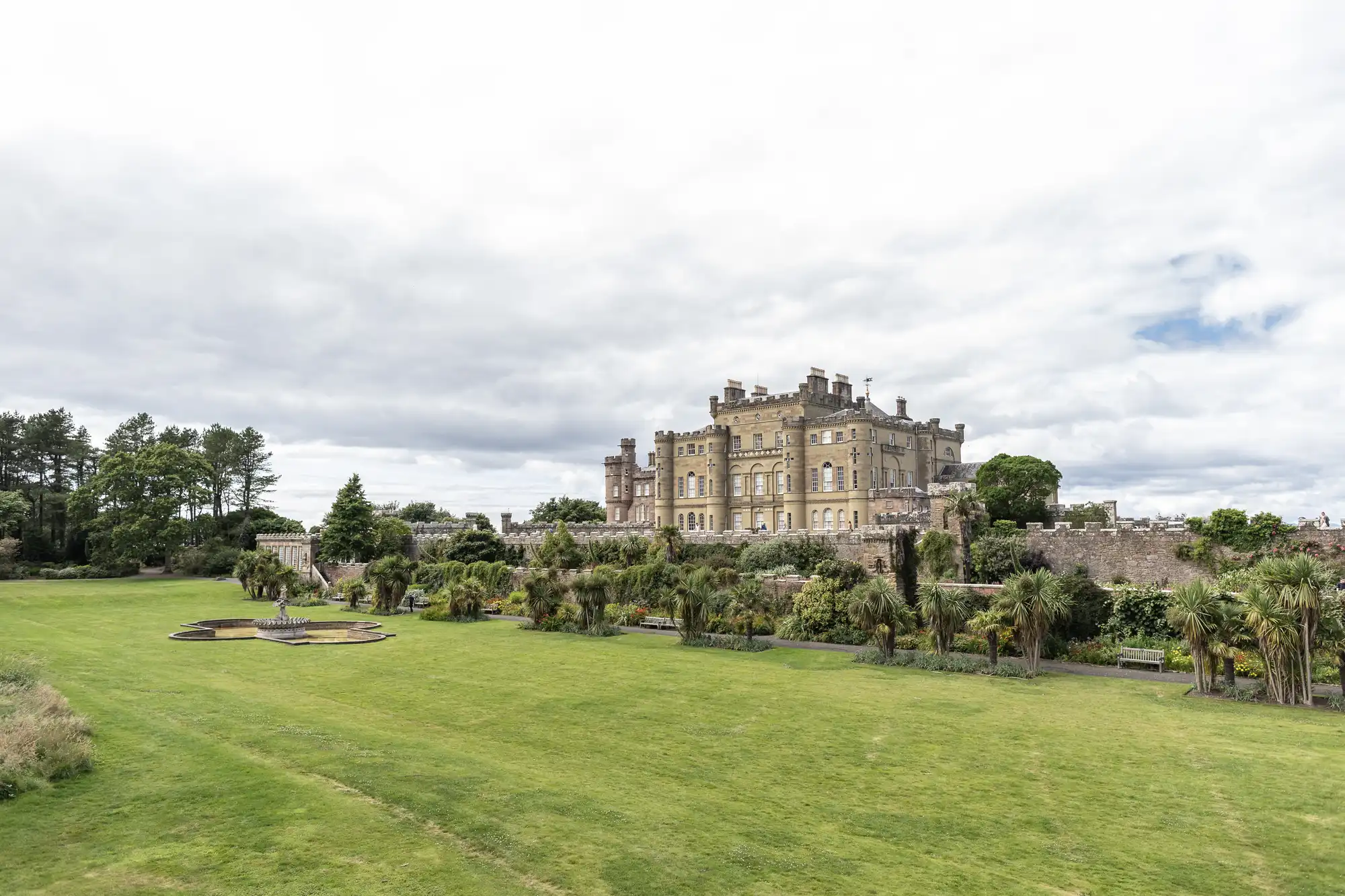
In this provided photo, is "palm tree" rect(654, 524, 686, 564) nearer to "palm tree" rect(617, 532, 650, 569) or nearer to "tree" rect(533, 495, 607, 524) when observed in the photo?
"palm tree" rect(617, 532, 650, 569)

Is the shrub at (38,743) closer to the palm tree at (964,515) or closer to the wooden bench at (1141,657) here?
the wooden bench at (1141,657)

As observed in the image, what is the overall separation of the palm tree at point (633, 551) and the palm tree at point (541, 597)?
43.6ft

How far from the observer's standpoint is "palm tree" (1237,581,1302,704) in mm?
18500

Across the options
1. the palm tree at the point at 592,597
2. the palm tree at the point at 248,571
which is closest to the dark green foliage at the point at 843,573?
the palm tree at the point at 592,597

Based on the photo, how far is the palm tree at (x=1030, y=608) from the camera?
22406mm

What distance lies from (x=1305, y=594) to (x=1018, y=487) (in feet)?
119

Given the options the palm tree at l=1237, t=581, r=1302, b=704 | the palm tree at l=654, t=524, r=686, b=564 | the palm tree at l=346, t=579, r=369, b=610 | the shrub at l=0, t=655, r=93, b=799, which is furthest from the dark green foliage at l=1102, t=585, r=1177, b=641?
the palm tree at l=346, t=579, r=369, b=610

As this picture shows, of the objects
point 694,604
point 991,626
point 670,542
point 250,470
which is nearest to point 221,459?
point 250,470

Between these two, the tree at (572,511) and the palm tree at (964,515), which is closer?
the palm tree at (964,515)

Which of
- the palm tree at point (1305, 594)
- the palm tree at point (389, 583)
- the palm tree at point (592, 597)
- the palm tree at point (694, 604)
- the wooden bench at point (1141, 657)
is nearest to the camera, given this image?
the palm tree at point (1305, 594)

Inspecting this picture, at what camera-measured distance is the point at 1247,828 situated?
1105cm

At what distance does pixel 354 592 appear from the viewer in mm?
44594

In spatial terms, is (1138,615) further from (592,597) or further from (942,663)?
(592,597)

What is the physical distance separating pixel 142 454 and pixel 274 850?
6362 cm
